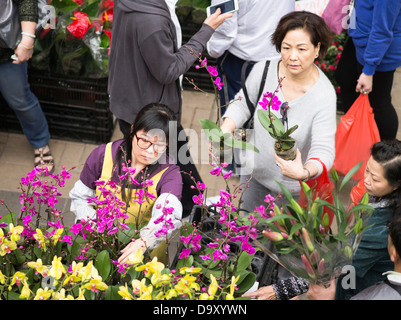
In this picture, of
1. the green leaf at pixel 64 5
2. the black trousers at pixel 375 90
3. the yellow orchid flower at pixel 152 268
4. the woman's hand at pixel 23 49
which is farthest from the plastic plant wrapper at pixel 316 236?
the green leaf at pixel 64 5

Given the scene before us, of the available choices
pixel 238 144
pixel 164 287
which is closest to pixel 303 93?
pixel 238 144

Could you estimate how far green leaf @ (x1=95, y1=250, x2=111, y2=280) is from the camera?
1.84 m

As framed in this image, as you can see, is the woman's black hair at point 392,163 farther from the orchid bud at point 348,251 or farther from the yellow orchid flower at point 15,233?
the yellow orchid flower at point 15,233

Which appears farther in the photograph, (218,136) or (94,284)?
(218,136)

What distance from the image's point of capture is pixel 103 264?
1.85 metres

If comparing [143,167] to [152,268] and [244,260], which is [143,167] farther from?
[152,268]

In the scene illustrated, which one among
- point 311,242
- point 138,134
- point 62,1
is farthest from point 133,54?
point 311,242

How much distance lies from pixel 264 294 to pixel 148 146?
776 mm

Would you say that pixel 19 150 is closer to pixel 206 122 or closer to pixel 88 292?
pixel 206 122

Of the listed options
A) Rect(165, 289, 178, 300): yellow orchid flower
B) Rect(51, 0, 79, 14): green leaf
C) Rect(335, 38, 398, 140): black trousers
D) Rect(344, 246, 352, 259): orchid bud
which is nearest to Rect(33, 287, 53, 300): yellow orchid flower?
Rect(165, 289, 178, 300): yellow orchid flower

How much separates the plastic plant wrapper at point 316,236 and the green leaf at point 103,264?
0.54 metres

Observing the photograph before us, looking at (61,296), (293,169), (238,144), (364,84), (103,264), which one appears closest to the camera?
(61,296)

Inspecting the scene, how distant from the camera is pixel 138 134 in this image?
237 cm
